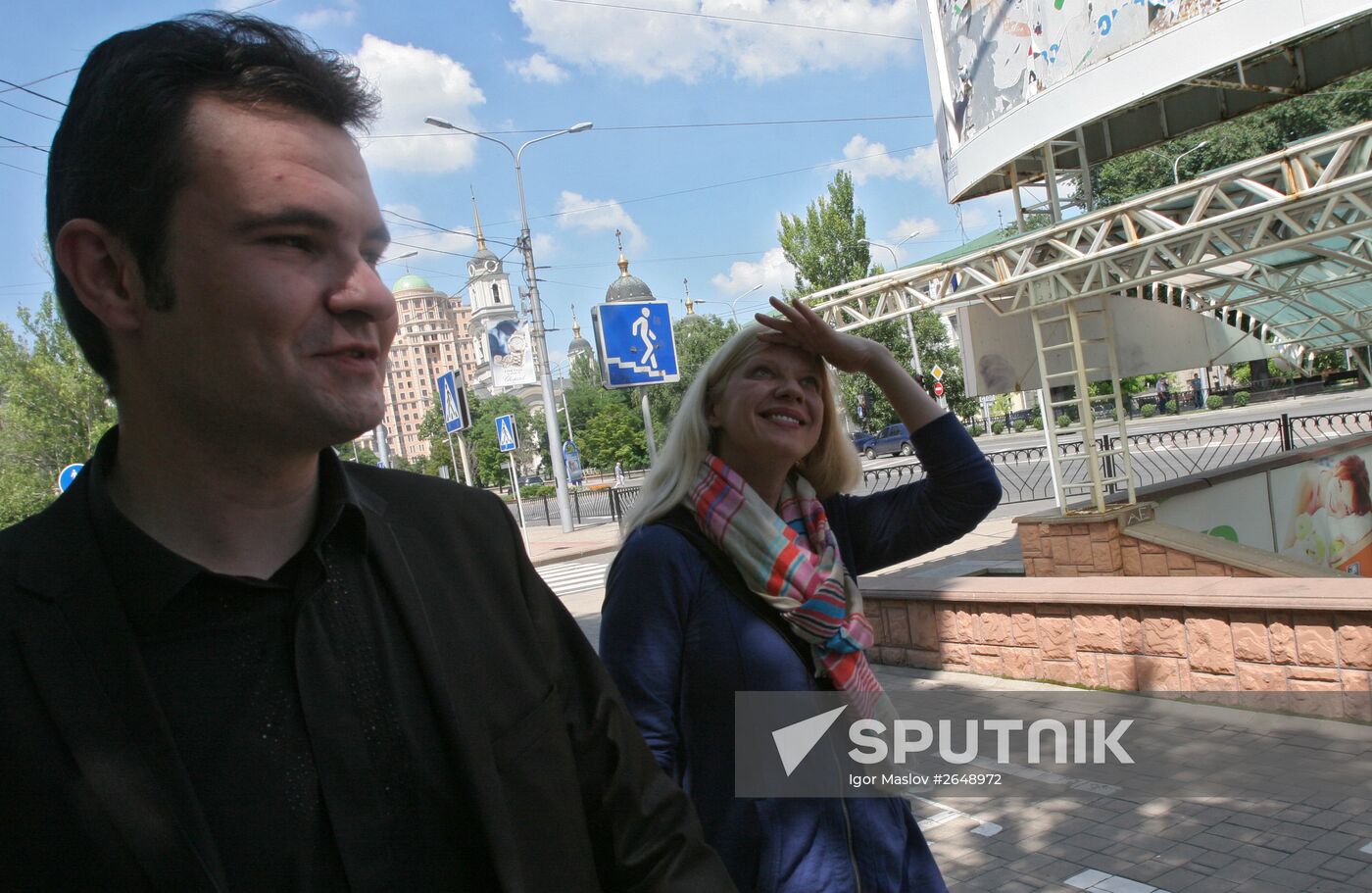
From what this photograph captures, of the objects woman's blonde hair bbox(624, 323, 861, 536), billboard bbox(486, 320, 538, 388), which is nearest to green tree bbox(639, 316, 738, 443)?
billboard bbox(486, 320, 538, 388)

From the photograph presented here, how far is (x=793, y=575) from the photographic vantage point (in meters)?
2.02

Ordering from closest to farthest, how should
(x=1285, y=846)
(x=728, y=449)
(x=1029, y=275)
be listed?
(x=728, y=449), (x=1285, y=846), (x=1029, y=275)

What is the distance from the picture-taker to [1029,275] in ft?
27.2

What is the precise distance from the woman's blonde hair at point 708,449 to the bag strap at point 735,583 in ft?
0.27

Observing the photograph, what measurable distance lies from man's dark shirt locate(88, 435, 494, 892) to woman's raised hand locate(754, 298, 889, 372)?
4.49 ft

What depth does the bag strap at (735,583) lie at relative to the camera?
6.63 feet

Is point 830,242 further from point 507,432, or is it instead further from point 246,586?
point 246,586

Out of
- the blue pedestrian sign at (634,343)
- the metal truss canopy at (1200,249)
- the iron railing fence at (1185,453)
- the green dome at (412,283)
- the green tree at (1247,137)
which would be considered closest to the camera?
the metal truss canopy at (1200,249)

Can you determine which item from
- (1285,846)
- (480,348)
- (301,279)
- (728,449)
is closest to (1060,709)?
(1285,846)

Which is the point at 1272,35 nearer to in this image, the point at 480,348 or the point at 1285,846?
the point at 1285,846

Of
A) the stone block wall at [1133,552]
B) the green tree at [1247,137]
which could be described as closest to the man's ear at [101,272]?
the stone block wall at [1133,552]

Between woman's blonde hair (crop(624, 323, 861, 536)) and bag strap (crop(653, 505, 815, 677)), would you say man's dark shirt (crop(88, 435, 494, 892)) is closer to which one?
bag strap (crop(653, 505, 815, 677))

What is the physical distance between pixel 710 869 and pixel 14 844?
30.7 inches

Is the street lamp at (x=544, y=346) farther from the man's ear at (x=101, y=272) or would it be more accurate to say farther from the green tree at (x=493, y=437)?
the green tree at (x=493, y=437)
